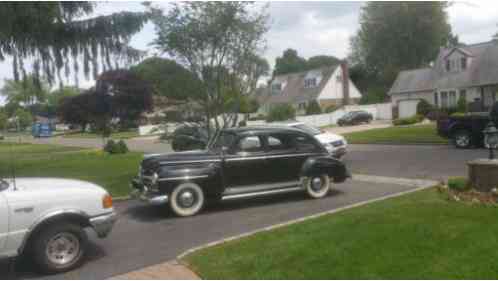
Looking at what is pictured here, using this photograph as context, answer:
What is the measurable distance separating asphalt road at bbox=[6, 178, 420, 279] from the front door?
20.2 inches

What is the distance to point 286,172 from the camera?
30.0 feet

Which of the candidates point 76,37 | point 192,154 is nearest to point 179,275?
point 192,154

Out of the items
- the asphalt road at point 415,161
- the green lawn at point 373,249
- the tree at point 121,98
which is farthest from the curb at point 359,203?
the tree at point 121,98

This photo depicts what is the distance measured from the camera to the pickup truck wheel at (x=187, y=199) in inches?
319

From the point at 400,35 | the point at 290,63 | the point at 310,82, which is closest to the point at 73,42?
the point at 310,82

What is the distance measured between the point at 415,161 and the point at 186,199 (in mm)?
8640

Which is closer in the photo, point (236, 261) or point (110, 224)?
point (236, 261)

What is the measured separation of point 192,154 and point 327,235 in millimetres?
3676

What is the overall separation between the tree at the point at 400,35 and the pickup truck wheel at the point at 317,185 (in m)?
57.8

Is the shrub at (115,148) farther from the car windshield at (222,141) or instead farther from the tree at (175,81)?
the car windshield at (222,141)

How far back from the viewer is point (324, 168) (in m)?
9.34

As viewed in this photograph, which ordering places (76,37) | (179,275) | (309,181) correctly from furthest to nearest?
(76,37), (309,181), (179,275)

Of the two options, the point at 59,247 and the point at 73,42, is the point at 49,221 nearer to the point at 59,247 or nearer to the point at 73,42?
the point at 59,247

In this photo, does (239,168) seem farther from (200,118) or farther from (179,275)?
(179,275)
